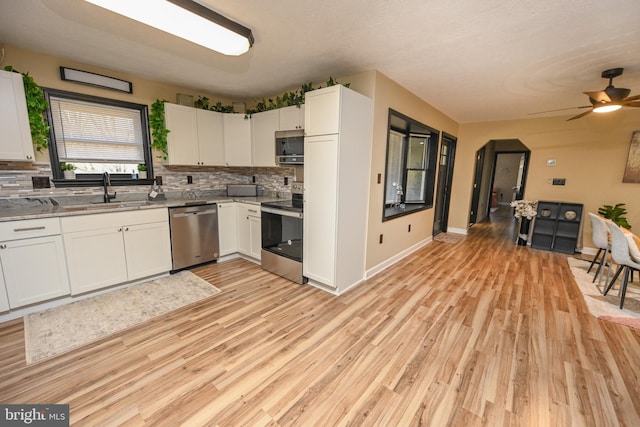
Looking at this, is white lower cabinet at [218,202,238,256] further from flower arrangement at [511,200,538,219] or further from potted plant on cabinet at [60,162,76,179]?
flower arrangement at [511,200,538,219]

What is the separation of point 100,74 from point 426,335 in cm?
463

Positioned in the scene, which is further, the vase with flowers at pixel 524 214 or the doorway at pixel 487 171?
the doorway at pixel 487 171

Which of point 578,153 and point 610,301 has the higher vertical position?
point 578,153

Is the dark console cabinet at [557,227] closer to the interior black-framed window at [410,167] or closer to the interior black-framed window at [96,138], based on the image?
the interior black-framed window at [410,167]

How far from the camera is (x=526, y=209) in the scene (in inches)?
193

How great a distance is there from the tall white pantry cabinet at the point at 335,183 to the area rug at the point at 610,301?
2595 millimetres

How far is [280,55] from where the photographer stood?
2.60 metres

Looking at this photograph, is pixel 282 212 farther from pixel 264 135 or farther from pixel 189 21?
pixel 189 21

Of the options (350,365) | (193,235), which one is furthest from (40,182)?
(350,365)

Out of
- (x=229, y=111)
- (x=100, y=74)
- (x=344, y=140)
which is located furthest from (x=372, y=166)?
(x=100, y=74)

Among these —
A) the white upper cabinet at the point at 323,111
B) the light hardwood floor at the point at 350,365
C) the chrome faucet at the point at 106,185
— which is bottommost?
the light hardwood floor at the point at 350,365

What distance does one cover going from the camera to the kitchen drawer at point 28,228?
2154mm

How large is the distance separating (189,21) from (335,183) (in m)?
1.77

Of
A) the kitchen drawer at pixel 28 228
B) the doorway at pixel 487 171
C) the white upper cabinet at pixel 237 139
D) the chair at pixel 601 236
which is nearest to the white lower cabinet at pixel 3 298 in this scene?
the kitchen drawer at pixel 28 228
